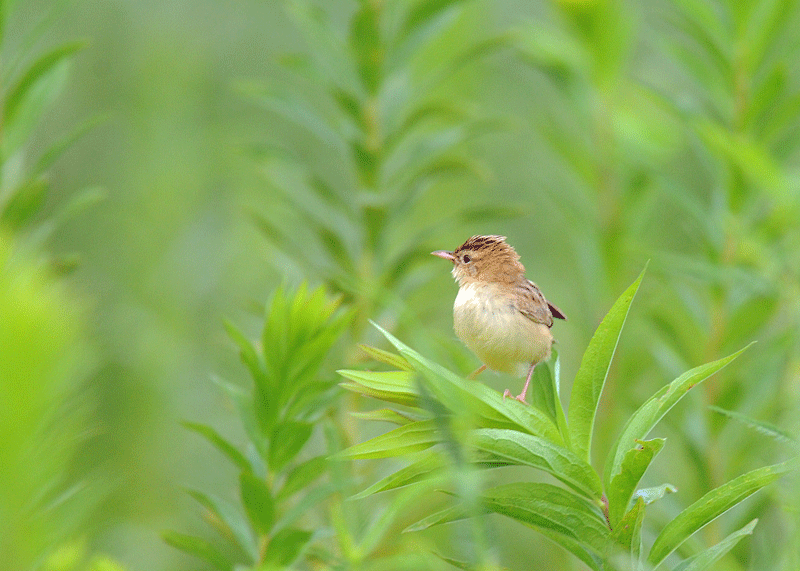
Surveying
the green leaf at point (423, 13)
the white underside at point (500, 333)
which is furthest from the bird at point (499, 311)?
the green leaf at point (423, 13)

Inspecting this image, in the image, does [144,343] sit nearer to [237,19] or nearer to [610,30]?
[610,30]

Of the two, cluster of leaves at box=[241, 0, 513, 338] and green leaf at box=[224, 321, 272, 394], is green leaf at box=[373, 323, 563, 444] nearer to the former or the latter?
green leaf at box=[224, 321, 272, 394]

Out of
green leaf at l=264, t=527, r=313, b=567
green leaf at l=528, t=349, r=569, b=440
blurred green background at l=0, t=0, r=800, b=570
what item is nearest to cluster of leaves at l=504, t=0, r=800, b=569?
blurred green background at l=0, t=0, r=800, b=570

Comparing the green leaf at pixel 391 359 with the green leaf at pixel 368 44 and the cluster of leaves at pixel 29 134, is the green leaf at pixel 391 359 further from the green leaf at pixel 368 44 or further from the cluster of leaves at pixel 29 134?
the green leaf at pixel 368 44

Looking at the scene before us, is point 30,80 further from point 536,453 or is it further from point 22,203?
point 536,453

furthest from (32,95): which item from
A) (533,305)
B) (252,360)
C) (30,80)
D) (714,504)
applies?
(714,504)

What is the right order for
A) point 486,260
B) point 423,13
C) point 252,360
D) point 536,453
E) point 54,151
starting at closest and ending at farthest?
point 536,453 → point 252,360 → point 54,151 → point 486,260 → point 423,13

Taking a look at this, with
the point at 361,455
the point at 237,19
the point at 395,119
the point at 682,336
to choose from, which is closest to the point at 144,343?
the point at 395,119

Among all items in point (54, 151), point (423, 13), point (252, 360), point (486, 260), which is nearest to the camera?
point (252, 360)
